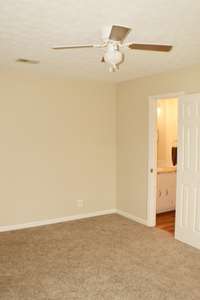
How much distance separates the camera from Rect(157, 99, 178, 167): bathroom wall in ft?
19.7

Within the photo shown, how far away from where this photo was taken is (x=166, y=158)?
6.11 meters

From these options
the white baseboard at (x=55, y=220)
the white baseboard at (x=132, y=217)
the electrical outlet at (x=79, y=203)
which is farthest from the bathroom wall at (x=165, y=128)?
the electrical outlet at (x=79, y=203)

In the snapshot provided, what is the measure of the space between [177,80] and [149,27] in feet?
5.75

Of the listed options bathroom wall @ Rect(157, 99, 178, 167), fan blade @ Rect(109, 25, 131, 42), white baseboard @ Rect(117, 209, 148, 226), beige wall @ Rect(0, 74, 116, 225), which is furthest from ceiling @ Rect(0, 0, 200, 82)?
white baseboard @ Rect(117, 209, 148, 226)

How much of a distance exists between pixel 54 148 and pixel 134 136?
1.40 m

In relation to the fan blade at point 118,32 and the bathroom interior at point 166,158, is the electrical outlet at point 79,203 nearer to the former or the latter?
the bathroom interior at point 166,158

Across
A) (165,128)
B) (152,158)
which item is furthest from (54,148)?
(165,128)

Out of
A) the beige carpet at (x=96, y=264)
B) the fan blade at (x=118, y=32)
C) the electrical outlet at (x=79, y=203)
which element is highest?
the fan blade at (x=118, y=32)

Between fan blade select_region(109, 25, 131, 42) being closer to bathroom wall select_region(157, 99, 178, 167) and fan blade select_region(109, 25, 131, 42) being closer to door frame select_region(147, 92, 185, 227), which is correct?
door frame select_region(147, 92, 185, 227)

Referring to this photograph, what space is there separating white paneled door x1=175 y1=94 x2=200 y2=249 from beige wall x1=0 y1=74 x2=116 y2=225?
165 cm

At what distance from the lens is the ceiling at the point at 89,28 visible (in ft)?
6.77

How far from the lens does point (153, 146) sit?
15.0ft

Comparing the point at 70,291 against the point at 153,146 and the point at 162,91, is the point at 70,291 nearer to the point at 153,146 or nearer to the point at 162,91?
the point at 153,146

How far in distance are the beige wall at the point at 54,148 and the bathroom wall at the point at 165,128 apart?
1172 millimetres
